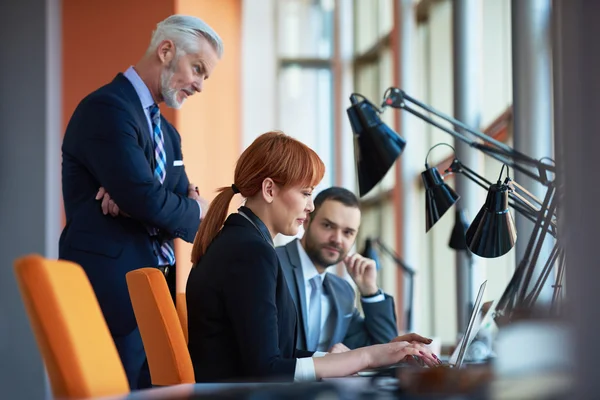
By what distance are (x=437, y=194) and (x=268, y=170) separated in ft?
2.53

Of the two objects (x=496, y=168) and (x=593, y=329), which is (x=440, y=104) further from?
(x=593, y=329)

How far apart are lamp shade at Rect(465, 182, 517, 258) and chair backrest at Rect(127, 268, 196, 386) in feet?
2.92

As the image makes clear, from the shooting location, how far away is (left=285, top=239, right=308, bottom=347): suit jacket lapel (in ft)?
10.8

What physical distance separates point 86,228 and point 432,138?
498 cm

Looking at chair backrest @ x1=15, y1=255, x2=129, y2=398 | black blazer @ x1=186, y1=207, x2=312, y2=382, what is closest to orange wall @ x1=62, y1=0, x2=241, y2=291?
black blazer @ x1=186, y1=207, x2=312, y2=382

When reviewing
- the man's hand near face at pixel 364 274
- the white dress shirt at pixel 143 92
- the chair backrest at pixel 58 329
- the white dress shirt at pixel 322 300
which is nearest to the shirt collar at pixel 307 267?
the white dress shirt at pixel 322 300

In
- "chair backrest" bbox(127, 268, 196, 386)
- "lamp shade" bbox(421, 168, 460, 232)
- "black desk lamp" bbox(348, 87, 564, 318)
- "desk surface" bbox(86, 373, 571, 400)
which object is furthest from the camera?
"lamp shade" bbox(421, 168, 460, 232)

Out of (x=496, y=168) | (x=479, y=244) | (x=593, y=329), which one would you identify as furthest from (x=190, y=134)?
(x=593, y=329)

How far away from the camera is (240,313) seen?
77.0 inches

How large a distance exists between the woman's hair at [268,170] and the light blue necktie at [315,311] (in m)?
1.19

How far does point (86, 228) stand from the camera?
2.68m

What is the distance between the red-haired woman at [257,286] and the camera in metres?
1.92

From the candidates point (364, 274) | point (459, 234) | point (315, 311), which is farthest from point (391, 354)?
point (459, 234)

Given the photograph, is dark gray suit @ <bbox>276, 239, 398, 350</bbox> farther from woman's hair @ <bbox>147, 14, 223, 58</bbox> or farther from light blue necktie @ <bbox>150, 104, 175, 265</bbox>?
woman's hair @ <bbox>147, 14, 223, 58</bbox>
